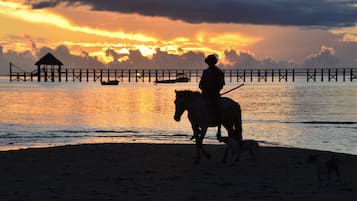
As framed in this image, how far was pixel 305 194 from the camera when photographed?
8.37 meters

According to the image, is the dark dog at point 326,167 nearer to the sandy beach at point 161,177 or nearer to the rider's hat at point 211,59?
the sandy beach at point 161,177

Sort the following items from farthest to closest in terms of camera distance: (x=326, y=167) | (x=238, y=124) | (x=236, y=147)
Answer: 1. (x=238, y=124)
2. (x=236, y=147)
3. (x=326, y=167)

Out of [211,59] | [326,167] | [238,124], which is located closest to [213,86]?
[211,59]

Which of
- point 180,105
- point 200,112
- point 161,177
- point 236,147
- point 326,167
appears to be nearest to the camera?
point 326,167

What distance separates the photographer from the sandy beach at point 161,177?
8.36 m

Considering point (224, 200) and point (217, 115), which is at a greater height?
point (217, 115)

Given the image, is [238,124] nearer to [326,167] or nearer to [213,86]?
[213,86]

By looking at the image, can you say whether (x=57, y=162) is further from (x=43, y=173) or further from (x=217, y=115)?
(x=217, y=115)

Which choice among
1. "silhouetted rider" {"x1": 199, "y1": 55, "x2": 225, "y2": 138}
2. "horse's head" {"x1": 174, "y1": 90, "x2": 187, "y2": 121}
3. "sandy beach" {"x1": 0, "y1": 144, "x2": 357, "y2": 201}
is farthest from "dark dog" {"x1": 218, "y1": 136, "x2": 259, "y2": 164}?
"horse's head" {"x1": 174, "y1": 90, "x2": 187, "y2": 121}

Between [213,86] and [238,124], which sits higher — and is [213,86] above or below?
above

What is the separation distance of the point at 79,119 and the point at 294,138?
14.2 metres

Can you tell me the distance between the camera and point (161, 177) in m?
9.93

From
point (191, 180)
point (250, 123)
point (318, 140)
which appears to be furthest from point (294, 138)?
point (191, 180)

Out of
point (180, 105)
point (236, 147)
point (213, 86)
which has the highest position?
point (213, 86)
